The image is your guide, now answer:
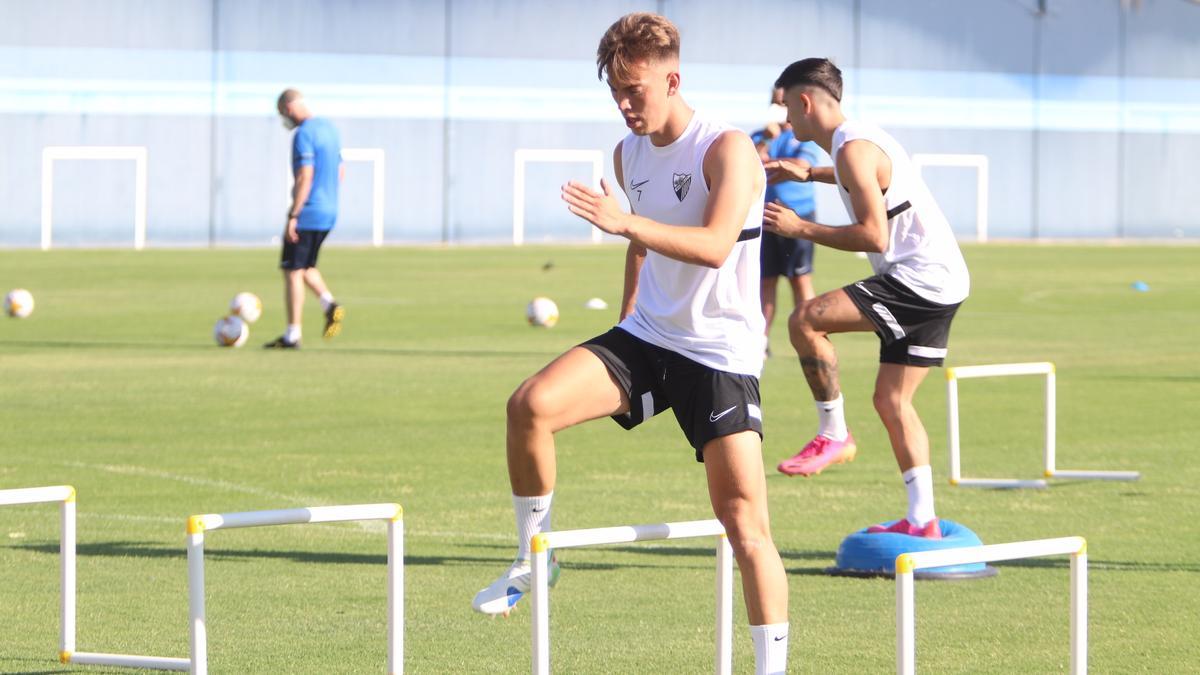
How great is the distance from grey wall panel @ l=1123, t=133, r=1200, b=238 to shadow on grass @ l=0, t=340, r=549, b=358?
4098 cm

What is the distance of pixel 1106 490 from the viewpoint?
10273mm

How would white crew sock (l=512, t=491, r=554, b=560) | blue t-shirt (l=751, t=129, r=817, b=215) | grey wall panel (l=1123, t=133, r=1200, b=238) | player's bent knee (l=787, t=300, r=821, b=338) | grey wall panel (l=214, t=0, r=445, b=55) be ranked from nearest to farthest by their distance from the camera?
white crew sock (l=512, t=491, r=554, b=560) → player's bent knee (l=787, t=300, r=821, b=338) → blue t-shirt (l=751, t=129, r=817, b=215) → grey wall panel (l=214, t=0, r=445, b=55) → grey wall panel (l=1123, t=133, r=1200, b=238)

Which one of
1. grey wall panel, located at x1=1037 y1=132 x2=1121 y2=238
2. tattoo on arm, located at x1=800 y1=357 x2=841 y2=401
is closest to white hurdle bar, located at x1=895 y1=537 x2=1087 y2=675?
tattoo on arm, located at x1=800 y1=357 x2=841 y2=401

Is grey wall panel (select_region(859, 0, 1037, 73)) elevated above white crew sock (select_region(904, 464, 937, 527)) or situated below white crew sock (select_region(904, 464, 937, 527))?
above

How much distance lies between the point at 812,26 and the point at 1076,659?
48198 mm

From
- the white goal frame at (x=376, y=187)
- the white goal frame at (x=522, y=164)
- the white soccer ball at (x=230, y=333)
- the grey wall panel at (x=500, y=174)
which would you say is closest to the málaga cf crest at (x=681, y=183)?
the white soccer ball at (x=230, y=333)

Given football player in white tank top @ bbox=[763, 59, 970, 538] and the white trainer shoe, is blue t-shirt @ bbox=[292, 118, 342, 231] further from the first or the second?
the white trainer shoe

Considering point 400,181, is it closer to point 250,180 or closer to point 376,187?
point 376,187

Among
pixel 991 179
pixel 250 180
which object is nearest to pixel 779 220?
pixel 250 180

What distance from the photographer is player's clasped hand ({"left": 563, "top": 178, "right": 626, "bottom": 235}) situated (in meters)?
5.27

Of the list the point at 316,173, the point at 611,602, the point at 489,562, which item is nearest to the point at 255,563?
the point at 489,562

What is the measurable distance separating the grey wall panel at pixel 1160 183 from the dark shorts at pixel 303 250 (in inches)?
1636

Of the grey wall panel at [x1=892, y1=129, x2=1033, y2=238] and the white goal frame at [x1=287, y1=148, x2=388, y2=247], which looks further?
the grey wall panel at [x1=892, y1=129, x2=1033, y2=238]

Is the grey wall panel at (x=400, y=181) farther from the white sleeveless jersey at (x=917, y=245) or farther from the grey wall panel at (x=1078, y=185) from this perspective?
the white sleeveless jersey at (x=917, y=245)
